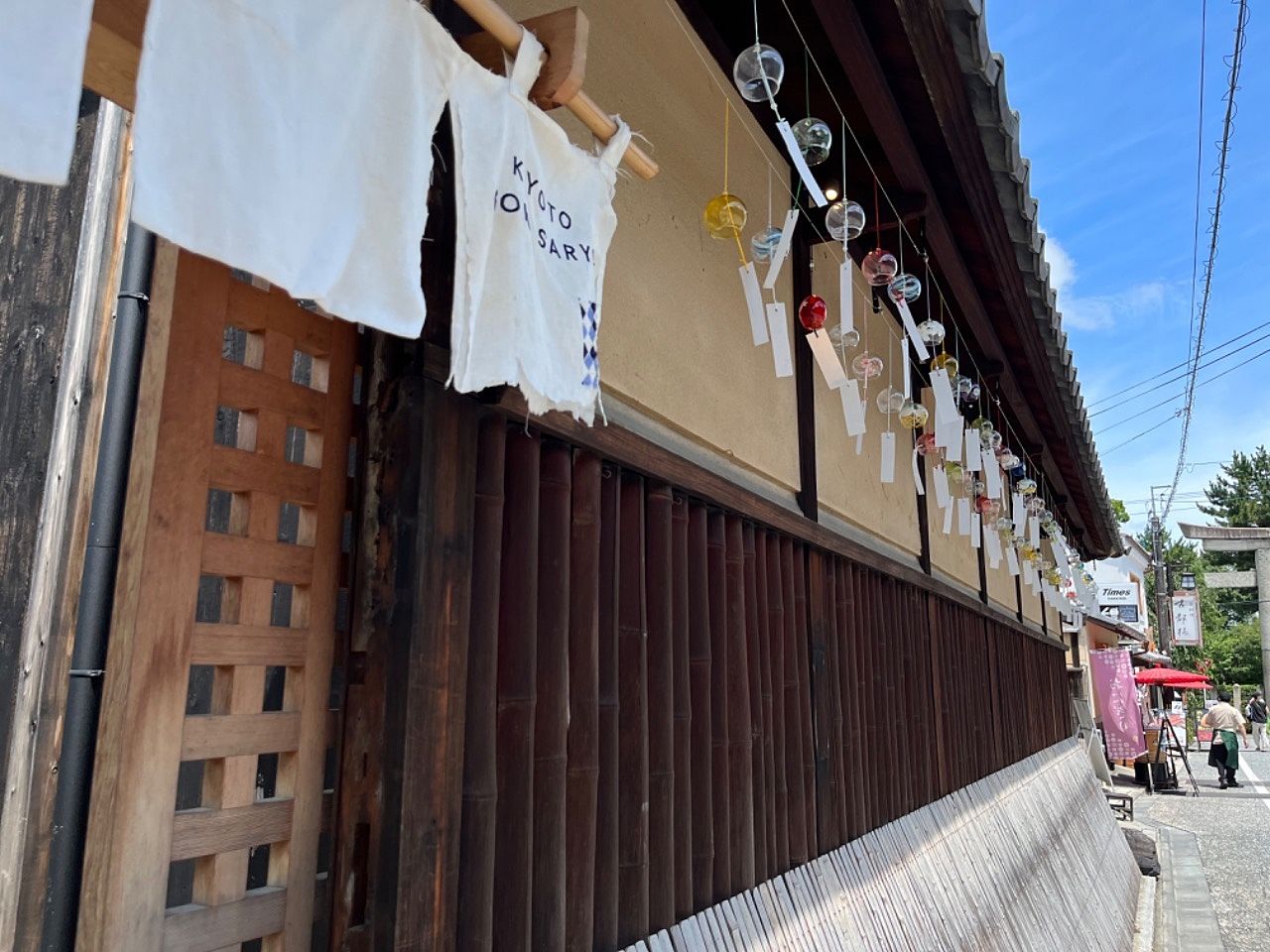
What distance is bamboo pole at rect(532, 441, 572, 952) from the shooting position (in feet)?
8.16

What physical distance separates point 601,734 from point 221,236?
80.0 inches

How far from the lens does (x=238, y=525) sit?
200 cm

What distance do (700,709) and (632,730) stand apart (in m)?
0.53

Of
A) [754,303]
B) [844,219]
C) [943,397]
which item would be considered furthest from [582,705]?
[943,397]

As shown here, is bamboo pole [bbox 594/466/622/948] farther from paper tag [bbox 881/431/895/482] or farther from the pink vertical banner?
the pink vertical banner

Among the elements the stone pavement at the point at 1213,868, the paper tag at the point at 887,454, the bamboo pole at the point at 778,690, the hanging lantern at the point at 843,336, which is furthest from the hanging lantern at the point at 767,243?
the stone pavement at the point at 1213,868

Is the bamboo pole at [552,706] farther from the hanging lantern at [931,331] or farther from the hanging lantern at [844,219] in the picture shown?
the hanging lantern at [931,331]

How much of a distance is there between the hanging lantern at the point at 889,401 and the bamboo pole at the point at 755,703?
2.52 m

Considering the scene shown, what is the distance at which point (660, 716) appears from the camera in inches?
123

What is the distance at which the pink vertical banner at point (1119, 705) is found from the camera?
20.4 meters

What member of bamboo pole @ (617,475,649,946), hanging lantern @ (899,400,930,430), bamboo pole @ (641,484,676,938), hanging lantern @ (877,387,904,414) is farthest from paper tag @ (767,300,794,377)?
hanging lantern @ (877,387,904,414)

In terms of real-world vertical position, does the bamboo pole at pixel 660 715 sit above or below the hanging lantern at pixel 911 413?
below

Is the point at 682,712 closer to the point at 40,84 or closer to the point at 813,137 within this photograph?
the point at 813,137

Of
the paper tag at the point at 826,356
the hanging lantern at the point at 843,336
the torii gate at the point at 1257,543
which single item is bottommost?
the paper tag at the point at 826,356
